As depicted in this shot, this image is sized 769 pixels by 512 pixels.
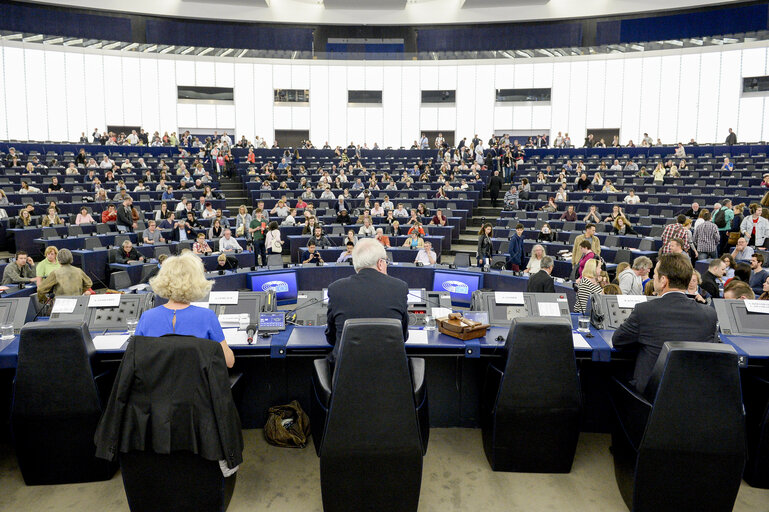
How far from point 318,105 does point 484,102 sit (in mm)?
8719

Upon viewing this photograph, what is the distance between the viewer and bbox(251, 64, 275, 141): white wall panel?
2744 cm

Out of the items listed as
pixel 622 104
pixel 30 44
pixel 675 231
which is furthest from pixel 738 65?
pixel 30 44

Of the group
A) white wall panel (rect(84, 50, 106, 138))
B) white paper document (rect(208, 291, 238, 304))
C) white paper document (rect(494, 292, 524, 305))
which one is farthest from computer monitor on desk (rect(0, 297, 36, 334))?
white wall panel (rect(84, 50, 106, 138))

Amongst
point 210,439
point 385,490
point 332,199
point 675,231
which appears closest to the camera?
point 210,439

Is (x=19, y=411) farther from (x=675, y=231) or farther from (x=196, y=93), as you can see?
(x=196, y=93)

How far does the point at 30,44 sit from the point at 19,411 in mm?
26284

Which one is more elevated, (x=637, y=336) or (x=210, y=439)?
(x=637, y=336)

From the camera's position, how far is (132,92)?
2577 centimetres

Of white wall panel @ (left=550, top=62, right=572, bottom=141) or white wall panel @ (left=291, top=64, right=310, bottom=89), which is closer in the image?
white wall panel @ (left=550, top=62, right=572, bottom=141)

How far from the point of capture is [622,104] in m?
25.4

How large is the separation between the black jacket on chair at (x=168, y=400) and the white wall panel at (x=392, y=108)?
26280 millimetres

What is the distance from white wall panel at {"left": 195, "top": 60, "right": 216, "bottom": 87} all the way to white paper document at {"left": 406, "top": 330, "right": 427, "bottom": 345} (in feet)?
86.5

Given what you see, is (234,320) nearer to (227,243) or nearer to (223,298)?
(223,298)

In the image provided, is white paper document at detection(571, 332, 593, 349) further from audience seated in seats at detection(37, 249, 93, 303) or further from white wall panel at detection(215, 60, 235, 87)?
white wall panel at detection(215, 60, 235, 87)
